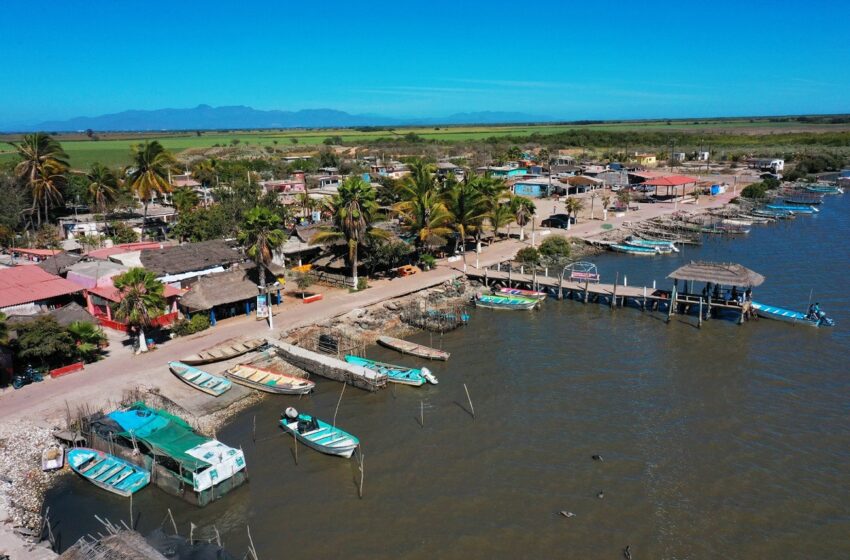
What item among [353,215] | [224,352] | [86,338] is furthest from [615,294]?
[86,338]

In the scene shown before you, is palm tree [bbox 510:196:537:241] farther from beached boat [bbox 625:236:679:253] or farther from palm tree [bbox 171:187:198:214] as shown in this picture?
palm tree [bbox 171:187:198:214]

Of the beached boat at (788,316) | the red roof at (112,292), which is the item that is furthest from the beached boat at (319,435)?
the beached boat at (788,316)

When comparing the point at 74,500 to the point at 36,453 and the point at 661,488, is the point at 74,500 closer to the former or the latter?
the point at 36,453

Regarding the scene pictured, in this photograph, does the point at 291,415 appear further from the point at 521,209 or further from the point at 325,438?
the point at 521,209

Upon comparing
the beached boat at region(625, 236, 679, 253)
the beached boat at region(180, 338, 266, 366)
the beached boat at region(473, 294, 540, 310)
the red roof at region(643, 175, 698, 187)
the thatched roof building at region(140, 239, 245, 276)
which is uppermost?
the red roof at region(643, 175, 698, 187)

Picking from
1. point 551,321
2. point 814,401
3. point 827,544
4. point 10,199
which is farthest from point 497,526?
point 10,199

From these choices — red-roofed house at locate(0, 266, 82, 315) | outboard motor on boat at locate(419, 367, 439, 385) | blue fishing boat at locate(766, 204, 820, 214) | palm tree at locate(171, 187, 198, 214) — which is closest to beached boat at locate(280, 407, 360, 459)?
outboard motor on boat at locate(419, 367, 439, 385)

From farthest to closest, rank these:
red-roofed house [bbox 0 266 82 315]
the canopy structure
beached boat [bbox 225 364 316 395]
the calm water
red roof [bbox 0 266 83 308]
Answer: the canopy structure → red roof [bbox 0 266 83 308] → red-roofed house [bbox 0 266 82 315] → beached boat [bbox 225 364 316 395] → the calm water
